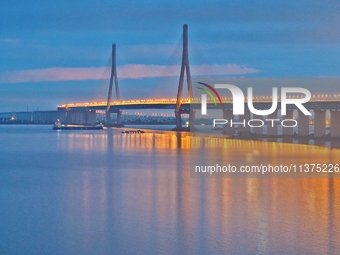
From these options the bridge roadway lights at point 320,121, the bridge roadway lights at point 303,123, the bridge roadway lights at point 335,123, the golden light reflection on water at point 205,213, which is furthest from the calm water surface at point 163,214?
the bridge roadway lights at point 303,123

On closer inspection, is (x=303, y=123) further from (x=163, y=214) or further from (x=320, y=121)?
(x=163, y=214)

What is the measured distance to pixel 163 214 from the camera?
38.5ft

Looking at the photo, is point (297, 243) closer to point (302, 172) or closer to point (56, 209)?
point (56, 209)

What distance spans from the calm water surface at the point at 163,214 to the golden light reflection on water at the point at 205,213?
18 mm

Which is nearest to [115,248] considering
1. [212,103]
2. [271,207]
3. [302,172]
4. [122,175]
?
[271,207]

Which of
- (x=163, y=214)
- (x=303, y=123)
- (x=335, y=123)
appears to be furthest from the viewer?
(x=303, y=123)

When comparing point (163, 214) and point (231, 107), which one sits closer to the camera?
point (163, 214)

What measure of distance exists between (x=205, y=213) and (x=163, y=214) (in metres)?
0.84

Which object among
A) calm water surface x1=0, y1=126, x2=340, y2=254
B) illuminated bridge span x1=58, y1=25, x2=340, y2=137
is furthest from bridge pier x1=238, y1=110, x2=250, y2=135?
calm water surface x1=0, y1=126, x2=340, y2=254

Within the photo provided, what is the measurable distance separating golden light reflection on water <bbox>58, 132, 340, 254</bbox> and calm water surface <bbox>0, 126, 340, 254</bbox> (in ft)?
0.06

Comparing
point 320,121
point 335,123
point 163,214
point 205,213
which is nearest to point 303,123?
point 320,121

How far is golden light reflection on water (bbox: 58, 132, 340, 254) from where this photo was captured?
9.57m

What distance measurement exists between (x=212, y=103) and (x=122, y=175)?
24.8m

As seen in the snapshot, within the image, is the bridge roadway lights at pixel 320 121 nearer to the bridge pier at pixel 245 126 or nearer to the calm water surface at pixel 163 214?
the bridge pier at pixel 245 126
